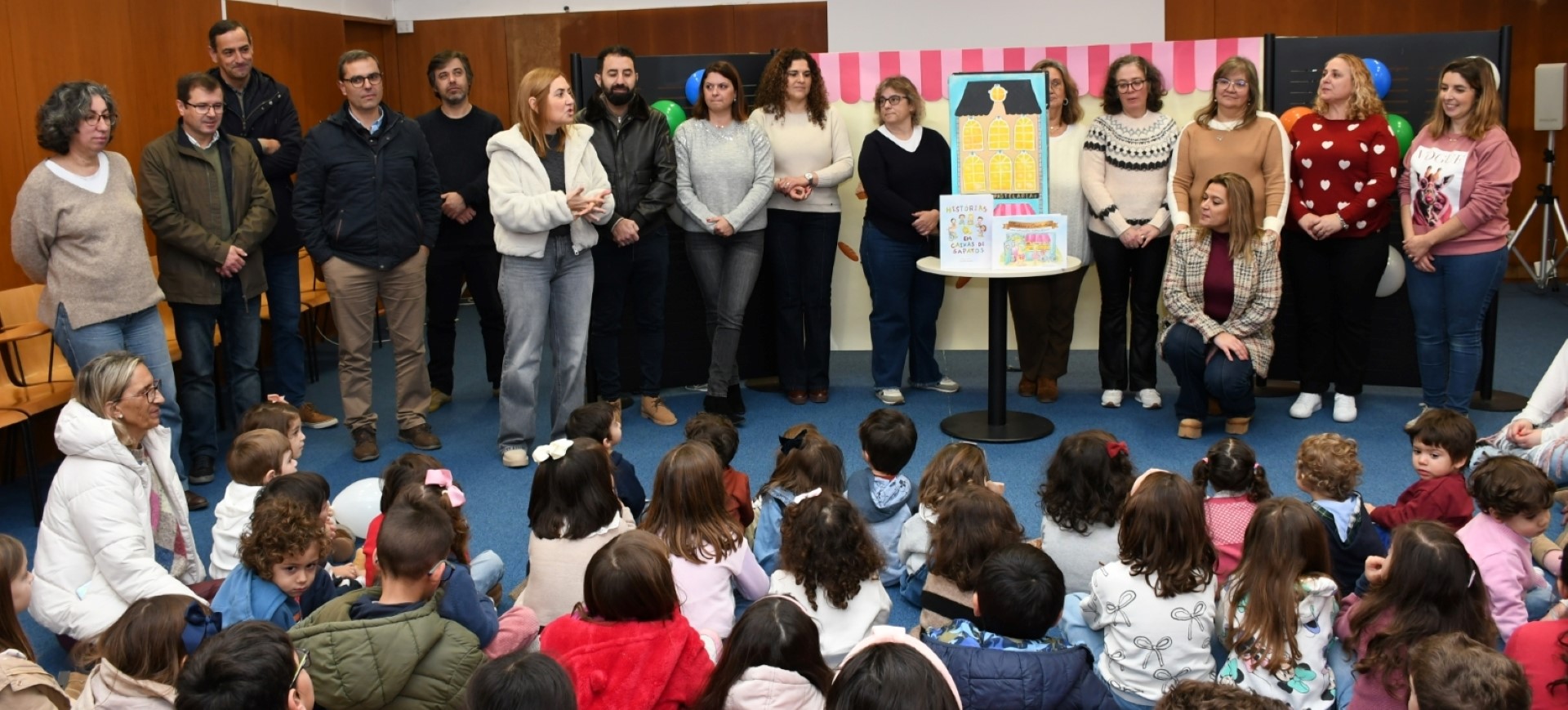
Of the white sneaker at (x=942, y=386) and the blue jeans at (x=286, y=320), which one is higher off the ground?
the blue jeans at (x=286, y=320)

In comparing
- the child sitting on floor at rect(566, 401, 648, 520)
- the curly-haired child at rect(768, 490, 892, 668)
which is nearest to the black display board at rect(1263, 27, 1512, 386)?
the child sitting on floor at rect(566, 401, 648, 520)

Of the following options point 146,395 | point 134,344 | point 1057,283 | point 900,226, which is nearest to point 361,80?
point 134,344

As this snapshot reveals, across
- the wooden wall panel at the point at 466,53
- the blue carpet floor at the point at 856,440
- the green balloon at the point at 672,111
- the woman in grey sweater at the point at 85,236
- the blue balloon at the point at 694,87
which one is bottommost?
the blue carpet floor at the point at 856,440

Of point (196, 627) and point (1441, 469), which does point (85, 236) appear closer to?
point (196, 627)

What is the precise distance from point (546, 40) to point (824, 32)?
1.97 m

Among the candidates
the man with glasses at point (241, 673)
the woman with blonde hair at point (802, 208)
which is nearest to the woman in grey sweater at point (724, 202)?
the woman with blonde hair at point (802, 208)

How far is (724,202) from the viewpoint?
573 centimetres

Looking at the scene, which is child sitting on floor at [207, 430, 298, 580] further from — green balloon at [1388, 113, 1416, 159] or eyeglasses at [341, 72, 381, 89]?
green balloon at [1388, 113, 1416, 159]

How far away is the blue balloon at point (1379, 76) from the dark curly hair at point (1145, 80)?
2.89ft

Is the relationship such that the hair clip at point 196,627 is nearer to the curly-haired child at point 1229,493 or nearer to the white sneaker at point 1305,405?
the curly-haired child at point 1229,493

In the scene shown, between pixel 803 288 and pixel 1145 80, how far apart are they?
1734 mm

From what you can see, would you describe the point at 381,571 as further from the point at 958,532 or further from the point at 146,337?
the point at 146,337

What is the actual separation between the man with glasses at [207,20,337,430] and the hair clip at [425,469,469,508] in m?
2.50

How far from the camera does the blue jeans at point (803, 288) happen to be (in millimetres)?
5988
